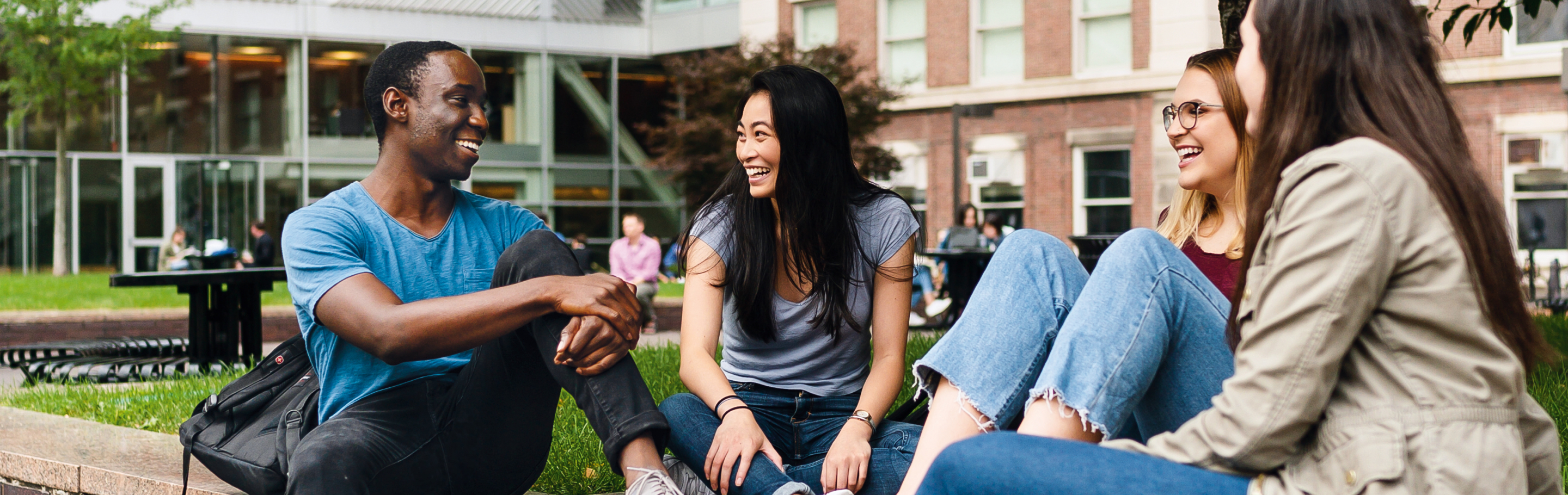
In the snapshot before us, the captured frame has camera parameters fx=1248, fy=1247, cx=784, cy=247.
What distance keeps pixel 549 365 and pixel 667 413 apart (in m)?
0.38

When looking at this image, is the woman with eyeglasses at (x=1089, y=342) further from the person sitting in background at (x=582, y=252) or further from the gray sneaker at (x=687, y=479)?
the person sitting in background at (x=582, y=252)

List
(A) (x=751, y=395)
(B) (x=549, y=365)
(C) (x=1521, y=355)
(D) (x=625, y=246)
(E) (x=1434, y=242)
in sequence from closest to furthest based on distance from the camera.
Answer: (E) (x=1434, y=242) < (C) (x=1521, y=355) < (B) (x=549, y=365) < (A) (x=751, y=395) < (D) (x=625, y=246)

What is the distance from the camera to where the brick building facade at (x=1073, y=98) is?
18.5 m

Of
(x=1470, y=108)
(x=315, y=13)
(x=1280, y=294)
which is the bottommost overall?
(x=1280, y=294)

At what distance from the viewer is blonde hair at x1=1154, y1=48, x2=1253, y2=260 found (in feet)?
9.44

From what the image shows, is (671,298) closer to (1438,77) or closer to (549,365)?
(549,365)

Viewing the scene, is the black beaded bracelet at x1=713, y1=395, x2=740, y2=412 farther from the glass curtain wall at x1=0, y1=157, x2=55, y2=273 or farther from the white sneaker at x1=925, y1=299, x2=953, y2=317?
the glass curtain wall at x1=0, y1=157, x2=55, y2=273

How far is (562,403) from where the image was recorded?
4.71m

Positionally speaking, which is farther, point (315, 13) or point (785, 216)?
point (315, 13)

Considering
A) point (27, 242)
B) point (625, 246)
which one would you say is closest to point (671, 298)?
point (625, 246)

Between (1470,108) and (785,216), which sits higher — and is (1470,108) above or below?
above

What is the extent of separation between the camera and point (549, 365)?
8.53 feet

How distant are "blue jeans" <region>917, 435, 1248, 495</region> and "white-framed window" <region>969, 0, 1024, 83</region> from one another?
819 inches

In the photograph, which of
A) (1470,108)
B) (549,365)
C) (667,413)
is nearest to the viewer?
(549,365)
